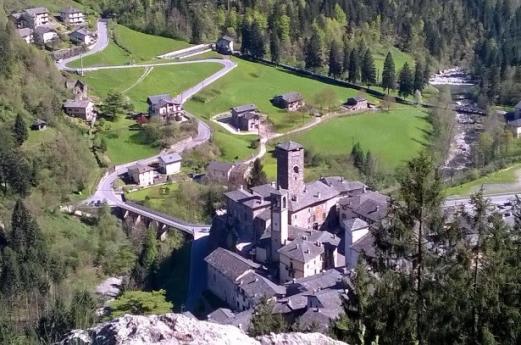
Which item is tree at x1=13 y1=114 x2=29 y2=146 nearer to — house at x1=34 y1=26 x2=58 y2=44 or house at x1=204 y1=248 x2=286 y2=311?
house at x1=204 y1=248 x2=286 y2=311

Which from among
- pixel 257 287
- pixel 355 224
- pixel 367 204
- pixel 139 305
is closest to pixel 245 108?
pixel 367 204

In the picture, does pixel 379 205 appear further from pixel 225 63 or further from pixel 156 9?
pixel 156 9

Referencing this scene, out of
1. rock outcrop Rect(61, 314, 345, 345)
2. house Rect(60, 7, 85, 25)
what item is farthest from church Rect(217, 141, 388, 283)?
house Rect(60, 7, 85, 25)

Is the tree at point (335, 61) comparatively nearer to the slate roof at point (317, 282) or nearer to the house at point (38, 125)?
the house at point (38, 125)

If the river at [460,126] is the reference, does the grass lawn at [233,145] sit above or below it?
above

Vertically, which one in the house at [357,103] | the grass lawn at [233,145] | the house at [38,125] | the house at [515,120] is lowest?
the house at [515,120]

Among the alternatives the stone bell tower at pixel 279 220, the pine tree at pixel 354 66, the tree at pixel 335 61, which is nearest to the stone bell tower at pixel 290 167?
the stone bell tower at pixel 279 220

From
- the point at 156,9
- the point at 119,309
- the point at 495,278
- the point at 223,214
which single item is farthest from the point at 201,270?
the point at 156,9

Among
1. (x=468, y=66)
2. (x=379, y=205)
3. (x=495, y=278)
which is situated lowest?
(x=468, y=66)
